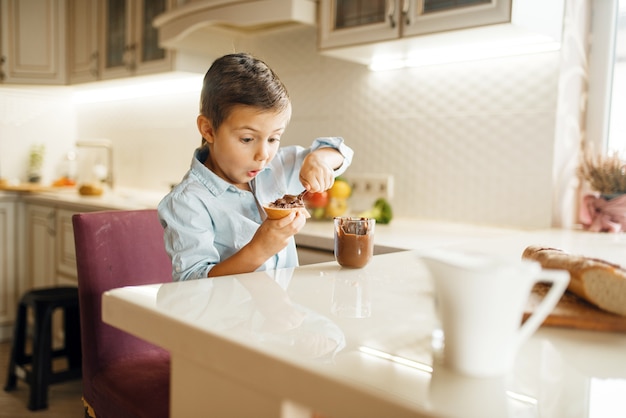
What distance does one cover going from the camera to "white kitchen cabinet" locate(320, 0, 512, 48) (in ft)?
5.66

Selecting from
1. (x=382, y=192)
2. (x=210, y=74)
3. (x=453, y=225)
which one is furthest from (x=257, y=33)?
(x=210, y=74)

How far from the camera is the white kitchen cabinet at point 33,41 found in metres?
3.67

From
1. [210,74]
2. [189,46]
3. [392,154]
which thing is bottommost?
[392,154]

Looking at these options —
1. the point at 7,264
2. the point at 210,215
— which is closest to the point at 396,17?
the point at 210,215

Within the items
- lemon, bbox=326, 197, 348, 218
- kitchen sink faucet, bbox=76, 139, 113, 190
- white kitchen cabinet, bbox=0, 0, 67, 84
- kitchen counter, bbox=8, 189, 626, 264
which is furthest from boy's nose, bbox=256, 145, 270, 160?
white kitchen cabinet, bbox=0, 0, 67, 84

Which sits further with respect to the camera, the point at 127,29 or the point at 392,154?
the point at 127,29

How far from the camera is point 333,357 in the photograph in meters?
0.57

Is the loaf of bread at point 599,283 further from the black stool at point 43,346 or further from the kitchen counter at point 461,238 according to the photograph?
the black stool at point 43,346

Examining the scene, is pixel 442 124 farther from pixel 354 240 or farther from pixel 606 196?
pixel 354 240

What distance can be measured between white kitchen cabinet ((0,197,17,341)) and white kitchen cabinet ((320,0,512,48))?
7.34ft

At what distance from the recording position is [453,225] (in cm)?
221

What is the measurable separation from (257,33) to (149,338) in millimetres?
2419

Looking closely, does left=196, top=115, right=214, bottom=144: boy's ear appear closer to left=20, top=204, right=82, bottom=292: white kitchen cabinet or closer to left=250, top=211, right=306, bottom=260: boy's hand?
left=250, top=211, right=306, bottom=260: boy's hand

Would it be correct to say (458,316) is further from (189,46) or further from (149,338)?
(189,46)
